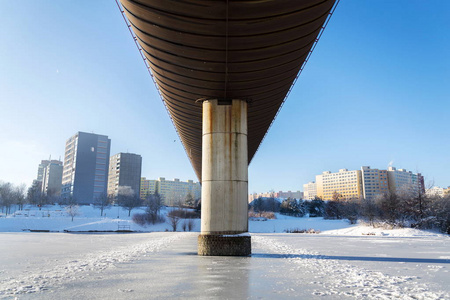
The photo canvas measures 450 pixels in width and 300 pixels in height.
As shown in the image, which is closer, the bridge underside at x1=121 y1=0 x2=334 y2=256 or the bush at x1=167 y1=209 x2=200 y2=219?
the bridge underside at x1=121 y1=0 x2=334 y2=256

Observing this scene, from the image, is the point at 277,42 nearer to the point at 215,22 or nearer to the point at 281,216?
the point at 215,22

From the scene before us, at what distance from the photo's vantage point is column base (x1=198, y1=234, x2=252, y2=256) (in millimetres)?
13327

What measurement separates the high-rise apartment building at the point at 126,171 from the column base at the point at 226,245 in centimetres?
15466

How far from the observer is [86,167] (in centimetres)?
14275

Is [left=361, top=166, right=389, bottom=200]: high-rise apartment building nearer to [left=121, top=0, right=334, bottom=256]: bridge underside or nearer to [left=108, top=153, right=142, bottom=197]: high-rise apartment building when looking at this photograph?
[left=108, top=153, right=142, bottom=197]: high-rise apartment building

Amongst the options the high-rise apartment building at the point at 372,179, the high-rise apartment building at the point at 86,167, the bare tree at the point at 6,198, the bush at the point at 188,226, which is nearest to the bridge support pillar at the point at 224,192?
the bush at the point at 188,226

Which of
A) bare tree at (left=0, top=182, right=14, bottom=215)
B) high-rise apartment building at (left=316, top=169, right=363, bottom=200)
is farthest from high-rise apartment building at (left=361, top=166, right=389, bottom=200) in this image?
bare tree at (left=0, top=182, right=14, bottom=215)

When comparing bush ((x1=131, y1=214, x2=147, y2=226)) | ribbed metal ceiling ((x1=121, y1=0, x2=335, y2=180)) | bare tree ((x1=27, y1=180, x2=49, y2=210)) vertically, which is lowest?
bush ((x1=131, y1=214, x2=147, y2=226))

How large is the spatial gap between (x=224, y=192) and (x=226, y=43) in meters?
6.19

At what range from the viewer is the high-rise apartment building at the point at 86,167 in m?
140

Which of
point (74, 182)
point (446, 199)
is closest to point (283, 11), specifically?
point (446, 199)

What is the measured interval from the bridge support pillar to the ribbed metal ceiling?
2044mm

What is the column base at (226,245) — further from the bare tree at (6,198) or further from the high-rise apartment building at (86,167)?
the high-rise apartment building at (86,167)

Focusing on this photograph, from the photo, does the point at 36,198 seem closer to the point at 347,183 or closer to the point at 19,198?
the point at 19,198
